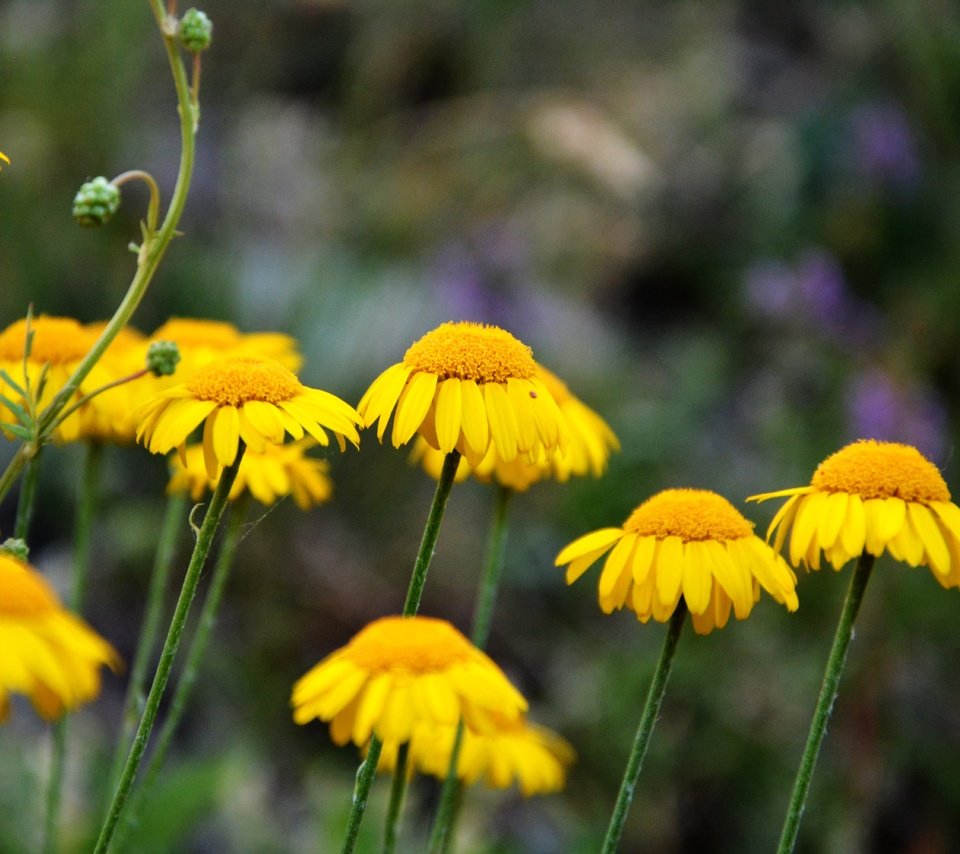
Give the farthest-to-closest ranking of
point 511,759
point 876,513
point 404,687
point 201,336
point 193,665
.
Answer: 1. point 511,759
2. point 201,336
3. point 193,665
4. point 876,513
5. point 404,687

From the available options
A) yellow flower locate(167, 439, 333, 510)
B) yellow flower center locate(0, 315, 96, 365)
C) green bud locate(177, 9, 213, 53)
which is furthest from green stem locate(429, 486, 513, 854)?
green bud locate(177, 9, 213, 53)

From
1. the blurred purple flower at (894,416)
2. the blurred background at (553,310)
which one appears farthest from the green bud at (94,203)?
the blurred purple flower at (894,416)

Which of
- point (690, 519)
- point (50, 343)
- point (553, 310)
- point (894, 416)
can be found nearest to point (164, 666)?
point (690, 519)

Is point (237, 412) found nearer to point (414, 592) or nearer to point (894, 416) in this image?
point (414, 592)

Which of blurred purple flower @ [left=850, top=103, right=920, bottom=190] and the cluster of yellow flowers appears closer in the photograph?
the cluster of yellow flowers

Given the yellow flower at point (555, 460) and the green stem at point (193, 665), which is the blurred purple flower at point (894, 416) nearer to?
the yellow flower at point (555, 460)

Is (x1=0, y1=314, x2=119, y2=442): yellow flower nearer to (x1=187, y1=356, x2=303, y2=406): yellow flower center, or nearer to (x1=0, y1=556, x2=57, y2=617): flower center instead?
(x1=187, y1=356, x2=303, y2=406): yellow flower center
